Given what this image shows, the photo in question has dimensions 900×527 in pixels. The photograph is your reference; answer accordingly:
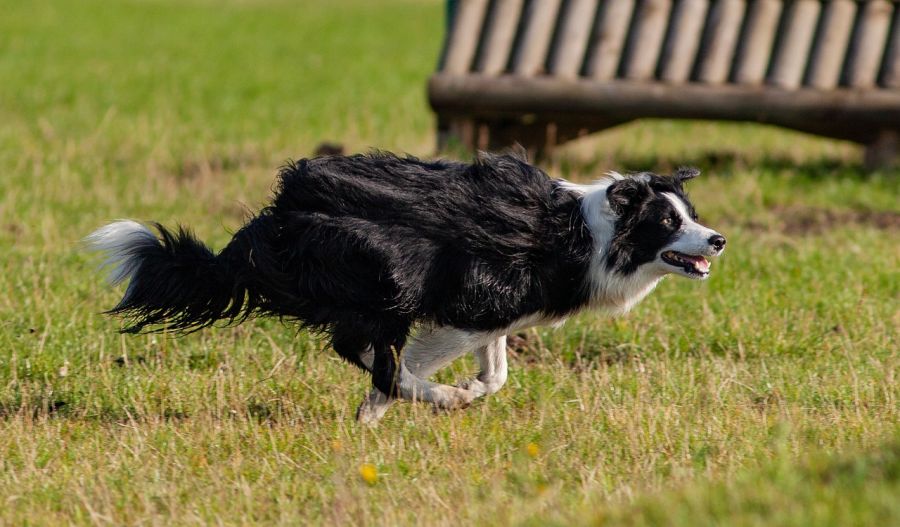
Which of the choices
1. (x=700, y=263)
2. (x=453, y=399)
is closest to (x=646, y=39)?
(x=700, y=263)

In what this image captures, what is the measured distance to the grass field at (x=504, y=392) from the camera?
14.7 feet

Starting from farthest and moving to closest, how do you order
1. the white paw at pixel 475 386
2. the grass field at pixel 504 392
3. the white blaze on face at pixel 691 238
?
the white paw at pixel 475 386, the white blaze on face at pixel 691 238, the grass field at pixel 504 392

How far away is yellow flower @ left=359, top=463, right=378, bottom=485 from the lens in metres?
4.57

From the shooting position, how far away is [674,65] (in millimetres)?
11117

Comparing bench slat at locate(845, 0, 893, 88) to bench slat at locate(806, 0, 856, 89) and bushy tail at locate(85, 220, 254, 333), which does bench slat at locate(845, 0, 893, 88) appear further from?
bushy tail at locate(85, 220, 254, 333)

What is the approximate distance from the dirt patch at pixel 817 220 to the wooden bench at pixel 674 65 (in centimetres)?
108

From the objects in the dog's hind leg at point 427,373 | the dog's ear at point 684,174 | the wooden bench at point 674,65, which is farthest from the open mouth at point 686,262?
the wooden bench at point 674,65

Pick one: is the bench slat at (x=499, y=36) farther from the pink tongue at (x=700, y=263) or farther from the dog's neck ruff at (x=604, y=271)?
the pink tongue at (x=700, y=263)

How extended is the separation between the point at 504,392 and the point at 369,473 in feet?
5.17

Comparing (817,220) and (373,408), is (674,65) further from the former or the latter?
(373,408)

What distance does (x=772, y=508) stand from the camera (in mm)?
3643

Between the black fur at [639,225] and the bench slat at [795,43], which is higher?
the bench slat at [795,43]

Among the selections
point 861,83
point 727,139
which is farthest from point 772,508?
point 727,139

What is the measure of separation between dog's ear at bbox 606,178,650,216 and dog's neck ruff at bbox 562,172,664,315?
0.03 meters
